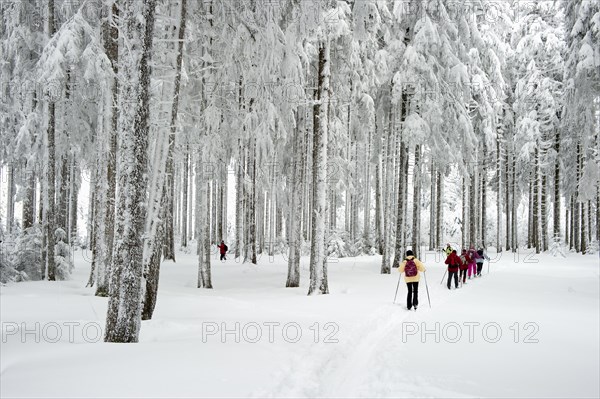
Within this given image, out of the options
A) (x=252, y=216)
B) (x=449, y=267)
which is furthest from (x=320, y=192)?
(x=252, y=216)

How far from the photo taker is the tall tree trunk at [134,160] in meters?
6.44

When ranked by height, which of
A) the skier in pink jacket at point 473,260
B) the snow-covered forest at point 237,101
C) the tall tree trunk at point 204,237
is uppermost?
the snow-covered forest at point 237,101

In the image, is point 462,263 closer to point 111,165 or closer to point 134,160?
point 111,165

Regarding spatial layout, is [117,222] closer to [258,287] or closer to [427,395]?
[427,395]

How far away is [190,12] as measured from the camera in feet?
30.7

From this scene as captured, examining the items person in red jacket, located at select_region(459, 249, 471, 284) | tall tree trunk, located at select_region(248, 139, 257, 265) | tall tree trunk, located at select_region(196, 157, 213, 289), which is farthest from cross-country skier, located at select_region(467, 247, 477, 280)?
tall tree trunk, located at select_region(196, 157, 213, 289)

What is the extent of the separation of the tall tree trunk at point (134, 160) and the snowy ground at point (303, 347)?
111 cm

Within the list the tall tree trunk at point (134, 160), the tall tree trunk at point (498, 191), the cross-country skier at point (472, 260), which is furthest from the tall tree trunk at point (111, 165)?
the tall tree trunk at point (498, 191)

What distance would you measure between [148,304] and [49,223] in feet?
27.1

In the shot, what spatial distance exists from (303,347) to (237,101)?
34.8ft

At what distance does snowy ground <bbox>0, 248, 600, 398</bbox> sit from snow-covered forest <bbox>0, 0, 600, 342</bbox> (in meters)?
1.14

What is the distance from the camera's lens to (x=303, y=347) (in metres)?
7.36

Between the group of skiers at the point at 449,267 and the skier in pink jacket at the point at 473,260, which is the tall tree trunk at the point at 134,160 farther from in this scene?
the skier in pink jacket at the point at 473,260

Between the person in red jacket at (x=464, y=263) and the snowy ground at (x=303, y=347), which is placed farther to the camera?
the person in red jacket at (x=464, y=263)
